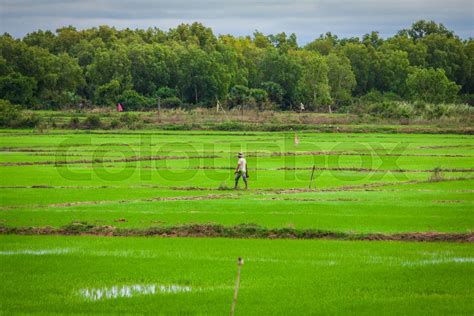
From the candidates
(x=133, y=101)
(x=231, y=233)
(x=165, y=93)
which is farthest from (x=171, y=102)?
(x=231, y=233)

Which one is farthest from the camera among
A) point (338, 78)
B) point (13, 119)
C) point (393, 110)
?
point (338, 78)

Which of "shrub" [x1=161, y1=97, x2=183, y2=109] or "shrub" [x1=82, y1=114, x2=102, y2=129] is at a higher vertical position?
"shrub" [x1=161, y1=97, x2=183, y2=109]

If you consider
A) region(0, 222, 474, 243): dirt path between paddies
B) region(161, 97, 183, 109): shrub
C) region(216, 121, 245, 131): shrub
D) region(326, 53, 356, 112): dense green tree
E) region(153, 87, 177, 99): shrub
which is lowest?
region(0, 222, 474, 243): dirt path between paddies

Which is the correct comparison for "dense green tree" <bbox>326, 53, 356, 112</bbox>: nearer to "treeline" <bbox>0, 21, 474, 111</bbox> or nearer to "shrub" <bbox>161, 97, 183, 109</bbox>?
"treeline" <bbox>0, 21, 474, 111</bbox>

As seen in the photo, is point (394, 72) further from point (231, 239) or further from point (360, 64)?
point (231, 239)

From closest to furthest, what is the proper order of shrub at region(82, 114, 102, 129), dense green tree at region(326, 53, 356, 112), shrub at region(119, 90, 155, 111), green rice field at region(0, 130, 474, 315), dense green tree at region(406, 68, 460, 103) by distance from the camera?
1. green rice field at region(0, 130, 474, 315)
2. shrub at region(82, 114, 102, 129)
3. shrub at region(119, 90, 155, 111)
4. dense green tree at region(406, 68, 460, 103)
5. dense green tree at region(326, 53, 356, 112)

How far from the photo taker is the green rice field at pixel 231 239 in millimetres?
17500

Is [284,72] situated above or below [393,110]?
above

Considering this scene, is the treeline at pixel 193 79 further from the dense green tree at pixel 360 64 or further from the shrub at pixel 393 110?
the shrub at pixel 393 110

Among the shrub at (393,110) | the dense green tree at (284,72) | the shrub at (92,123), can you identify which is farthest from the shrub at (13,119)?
the dense green tree at (284,72)

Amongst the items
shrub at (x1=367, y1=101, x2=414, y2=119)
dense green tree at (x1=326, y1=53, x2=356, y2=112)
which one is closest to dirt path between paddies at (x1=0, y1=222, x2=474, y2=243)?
shrub at (x1=367, y1=101, x2=414, y2=119)

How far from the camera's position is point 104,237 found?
25.9m

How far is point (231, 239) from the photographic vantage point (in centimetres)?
2567

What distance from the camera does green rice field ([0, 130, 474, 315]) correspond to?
17.5m
